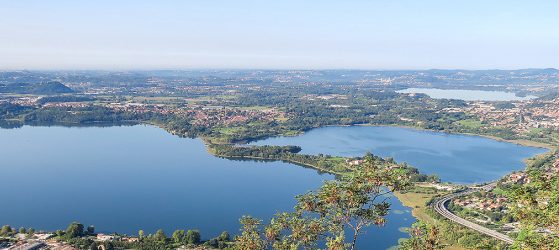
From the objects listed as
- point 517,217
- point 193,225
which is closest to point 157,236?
point 193,225

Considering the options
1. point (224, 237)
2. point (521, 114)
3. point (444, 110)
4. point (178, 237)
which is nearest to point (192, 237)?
point (178, 237)

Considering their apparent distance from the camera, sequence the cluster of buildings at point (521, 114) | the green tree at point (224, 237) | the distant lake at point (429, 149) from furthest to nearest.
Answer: the cluster of buildings at point (521, 114)
the distant lake at point (429, 149)
the green tree at point (224, 237)

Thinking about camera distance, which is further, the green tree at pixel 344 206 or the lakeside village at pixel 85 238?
the lakeside village at pixel 85 238

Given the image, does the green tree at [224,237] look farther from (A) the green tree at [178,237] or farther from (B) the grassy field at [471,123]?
(B) the grassy field at [471,123]

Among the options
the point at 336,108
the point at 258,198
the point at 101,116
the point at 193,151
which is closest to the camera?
the point at 258,198

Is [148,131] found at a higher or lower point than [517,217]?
lower

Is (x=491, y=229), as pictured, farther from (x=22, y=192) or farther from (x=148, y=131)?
(x=148, y=131)

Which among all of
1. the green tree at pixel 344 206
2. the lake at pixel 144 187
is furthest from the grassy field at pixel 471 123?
the green tree at pixel 344 206
